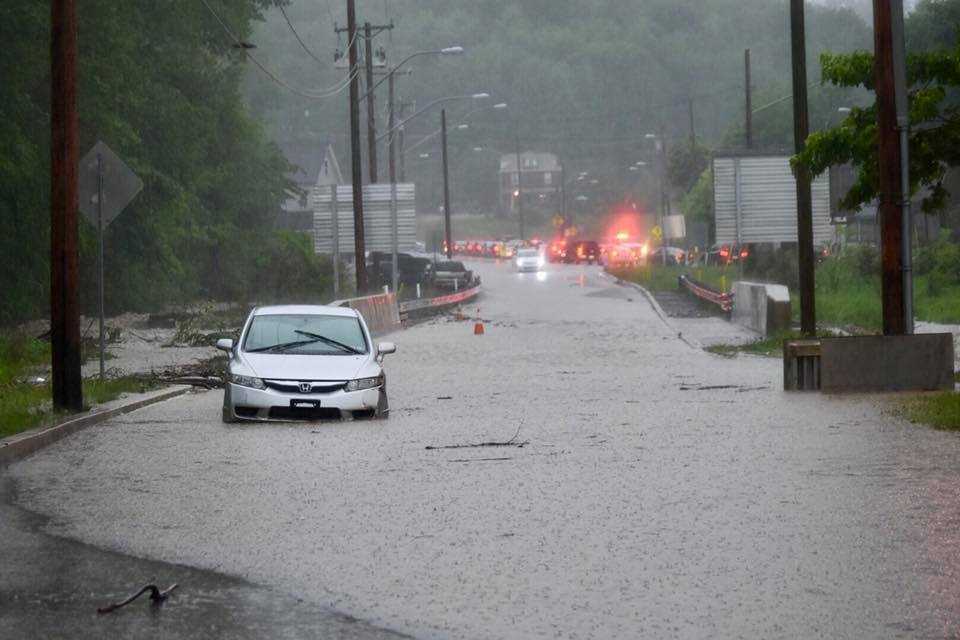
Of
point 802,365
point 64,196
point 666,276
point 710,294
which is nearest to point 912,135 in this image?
point 802,365

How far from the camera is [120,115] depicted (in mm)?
47688

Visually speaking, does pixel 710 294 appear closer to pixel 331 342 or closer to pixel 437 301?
pixel 437 301

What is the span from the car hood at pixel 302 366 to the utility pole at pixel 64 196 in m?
1.98

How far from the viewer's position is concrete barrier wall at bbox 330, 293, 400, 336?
41.1 metres

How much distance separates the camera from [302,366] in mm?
19953

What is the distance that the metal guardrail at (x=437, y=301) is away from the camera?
169ft

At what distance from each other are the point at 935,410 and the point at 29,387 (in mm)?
11631

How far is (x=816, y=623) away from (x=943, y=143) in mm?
16940

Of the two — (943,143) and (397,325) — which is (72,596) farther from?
(397,325)

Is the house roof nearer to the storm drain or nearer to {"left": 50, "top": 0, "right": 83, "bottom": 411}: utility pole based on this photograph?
the storm drain

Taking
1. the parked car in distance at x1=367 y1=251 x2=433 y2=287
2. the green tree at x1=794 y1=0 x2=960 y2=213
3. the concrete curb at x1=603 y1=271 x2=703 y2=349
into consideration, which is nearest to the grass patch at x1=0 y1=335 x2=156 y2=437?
the green tree at x1=794 y1=0 x2=960 y2=213

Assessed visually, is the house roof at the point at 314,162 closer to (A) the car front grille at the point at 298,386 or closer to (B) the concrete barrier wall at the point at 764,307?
(B) the concrete barrier wall at the point at 764,307

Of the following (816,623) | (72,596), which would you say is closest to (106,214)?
(72,596)

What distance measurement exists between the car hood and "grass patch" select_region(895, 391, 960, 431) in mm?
6173
